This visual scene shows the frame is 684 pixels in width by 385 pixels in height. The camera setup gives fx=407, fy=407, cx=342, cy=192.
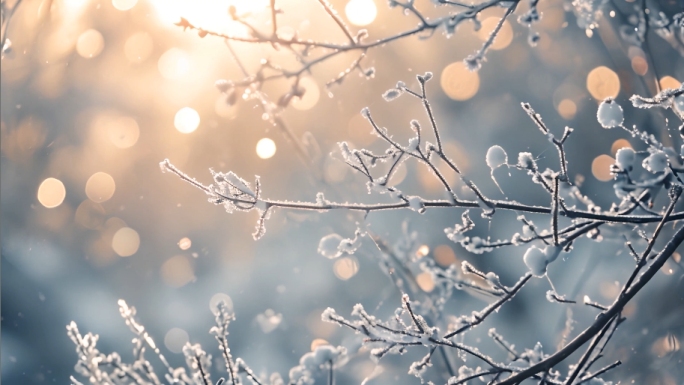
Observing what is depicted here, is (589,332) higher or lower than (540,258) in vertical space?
lower

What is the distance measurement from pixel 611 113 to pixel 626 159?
9.7 inches

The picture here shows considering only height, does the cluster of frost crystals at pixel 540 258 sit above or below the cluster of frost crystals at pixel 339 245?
below

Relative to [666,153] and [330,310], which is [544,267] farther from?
[330,310]

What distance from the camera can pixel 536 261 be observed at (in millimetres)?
1867

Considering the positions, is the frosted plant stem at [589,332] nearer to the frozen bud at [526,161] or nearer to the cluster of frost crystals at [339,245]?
the frozen bud at [526,161]

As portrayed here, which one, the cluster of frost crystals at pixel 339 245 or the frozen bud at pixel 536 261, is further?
the cluster of frost crystals at pixel 339 245

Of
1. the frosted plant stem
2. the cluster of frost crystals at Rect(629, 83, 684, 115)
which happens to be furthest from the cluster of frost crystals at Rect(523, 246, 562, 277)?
the cluster of frost crystals at Rect(629, 83, 684, 115)

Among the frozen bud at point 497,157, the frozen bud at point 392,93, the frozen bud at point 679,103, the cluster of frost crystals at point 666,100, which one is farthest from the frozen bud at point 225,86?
the frozen bud at point 679,103

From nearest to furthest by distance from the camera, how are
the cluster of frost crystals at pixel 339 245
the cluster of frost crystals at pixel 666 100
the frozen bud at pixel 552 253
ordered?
the frozen bud at pixel 552 253 < the cluster of frost crystals at pixel 666 100 < the cluster of frost crystals at pixel 339 245

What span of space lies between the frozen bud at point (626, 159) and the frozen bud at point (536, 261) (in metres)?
0.54

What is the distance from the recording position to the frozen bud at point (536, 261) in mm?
1859

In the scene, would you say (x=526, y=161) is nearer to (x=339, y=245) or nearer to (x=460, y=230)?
(x=460, y=230)

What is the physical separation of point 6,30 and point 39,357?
657 centimetres

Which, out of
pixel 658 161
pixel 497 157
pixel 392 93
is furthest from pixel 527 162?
pixel 392 93
